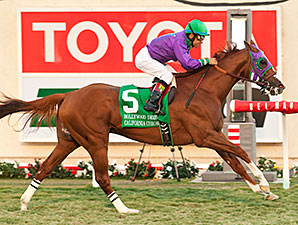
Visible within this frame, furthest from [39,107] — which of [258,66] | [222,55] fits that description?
[258,66]

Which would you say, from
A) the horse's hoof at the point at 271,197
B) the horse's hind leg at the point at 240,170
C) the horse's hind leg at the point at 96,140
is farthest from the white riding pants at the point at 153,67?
the horse's hoof at the point at 271,197

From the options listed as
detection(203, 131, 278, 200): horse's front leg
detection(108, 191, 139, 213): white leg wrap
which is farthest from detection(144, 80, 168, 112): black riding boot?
detection(108, 191, 139, 213): white leg wrap

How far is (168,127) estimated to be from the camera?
6.53 meters

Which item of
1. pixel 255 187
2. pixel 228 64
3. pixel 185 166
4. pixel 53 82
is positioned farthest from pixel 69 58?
pixel 255 187

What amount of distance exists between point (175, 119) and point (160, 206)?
103 cm

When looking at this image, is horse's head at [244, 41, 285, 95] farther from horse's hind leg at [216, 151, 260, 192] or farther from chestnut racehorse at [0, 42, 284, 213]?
horse's hind leg at [216, 151, 260, 192]

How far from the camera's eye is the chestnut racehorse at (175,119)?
6434 mm

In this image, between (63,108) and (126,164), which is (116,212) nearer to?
(63,108)

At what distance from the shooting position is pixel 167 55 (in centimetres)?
666

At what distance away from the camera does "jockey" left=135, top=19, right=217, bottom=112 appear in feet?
21.2

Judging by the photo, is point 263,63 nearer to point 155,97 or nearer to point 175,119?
point 175,119

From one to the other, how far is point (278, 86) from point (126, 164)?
451cm

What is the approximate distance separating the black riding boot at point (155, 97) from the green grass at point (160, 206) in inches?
45.0

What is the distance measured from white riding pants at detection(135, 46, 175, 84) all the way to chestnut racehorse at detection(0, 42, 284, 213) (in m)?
0.22
